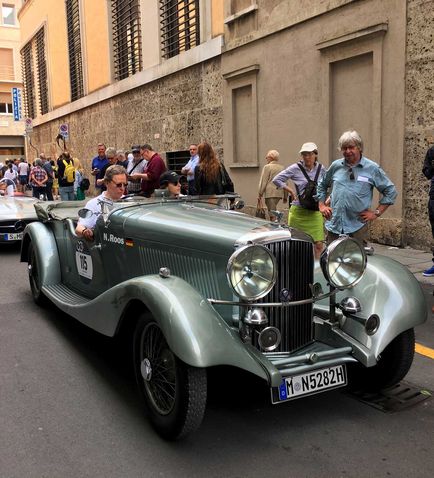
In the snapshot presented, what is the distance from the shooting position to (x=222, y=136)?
13.3m

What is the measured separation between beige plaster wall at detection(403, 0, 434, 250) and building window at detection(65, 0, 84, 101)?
18117mm

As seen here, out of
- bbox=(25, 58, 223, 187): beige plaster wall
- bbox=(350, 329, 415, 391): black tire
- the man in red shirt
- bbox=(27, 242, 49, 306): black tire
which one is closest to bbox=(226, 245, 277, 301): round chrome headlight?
bbox=(350, 329, 415, 391): black tire

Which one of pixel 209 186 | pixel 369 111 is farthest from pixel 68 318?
pixel 369 111

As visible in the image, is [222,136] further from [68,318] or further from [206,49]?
[68,318]

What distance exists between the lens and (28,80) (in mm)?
34500

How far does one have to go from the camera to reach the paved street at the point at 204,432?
8.84ft

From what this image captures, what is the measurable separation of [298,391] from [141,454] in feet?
2.94

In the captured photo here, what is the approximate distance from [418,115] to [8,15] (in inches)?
1836

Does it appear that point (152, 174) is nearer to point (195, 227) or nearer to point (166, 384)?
point (195, 227)

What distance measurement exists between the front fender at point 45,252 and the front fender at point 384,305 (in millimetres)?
2872

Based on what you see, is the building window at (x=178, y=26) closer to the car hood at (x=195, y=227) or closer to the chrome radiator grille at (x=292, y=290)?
the car hood at (x=195, y=227)

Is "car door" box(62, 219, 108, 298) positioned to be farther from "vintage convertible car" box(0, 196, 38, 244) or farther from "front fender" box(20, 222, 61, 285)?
"vintage convertible car" box(0, 196, 38, 244)

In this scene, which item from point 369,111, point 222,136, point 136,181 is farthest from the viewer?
point 222,136

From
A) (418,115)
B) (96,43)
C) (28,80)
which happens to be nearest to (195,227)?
(418,115)
